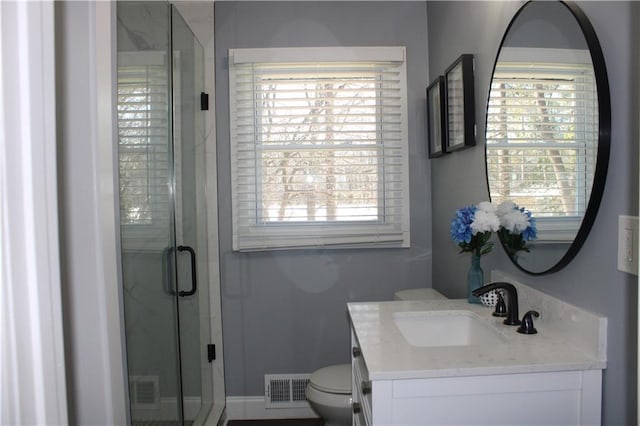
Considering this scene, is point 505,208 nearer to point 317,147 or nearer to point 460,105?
point 460,105

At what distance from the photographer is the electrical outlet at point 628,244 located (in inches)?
43.8

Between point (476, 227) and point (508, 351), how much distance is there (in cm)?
52

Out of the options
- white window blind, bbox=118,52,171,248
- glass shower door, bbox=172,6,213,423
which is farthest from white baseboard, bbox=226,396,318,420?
white window blind, bbox=118,52,171,248

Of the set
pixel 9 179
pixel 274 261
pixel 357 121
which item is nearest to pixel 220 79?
pixel 357 121

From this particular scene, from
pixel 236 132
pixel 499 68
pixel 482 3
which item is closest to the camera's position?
pixel 499 68

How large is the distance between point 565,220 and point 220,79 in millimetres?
2106

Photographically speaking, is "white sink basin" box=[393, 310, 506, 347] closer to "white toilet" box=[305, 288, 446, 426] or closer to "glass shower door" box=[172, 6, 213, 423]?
"white toilet" box=[305, 288, 446, 426]

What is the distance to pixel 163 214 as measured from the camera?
1948 mm

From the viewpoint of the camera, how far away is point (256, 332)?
2.87m

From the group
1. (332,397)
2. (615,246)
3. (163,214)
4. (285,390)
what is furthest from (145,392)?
(615,246)

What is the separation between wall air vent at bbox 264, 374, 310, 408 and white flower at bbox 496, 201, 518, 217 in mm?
1682

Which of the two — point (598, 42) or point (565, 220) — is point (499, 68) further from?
point (565, 220)

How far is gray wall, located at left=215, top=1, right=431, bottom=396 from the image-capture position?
9.25ft

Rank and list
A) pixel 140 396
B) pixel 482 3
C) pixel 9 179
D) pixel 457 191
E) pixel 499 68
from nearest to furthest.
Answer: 1. pixel 9 179
2. pixel 140 396
3. pixel 499 68
4. pixel 482 3
5. pixel 457 191
